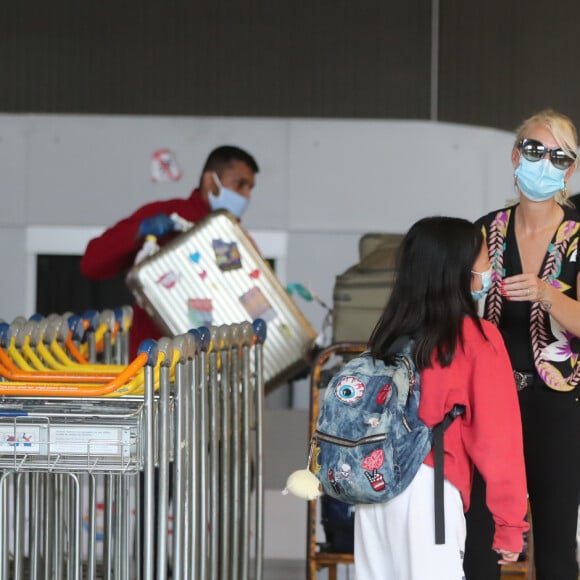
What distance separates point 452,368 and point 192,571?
97 cm

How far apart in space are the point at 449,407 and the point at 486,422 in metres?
0.09

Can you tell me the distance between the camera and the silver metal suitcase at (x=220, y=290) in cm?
420

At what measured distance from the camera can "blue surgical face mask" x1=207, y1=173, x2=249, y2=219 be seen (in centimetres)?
468

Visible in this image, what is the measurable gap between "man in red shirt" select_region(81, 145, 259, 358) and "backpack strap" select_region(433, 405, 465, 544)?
6.75 ft

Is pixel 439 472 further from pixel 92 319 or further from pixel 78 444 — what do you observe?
pixel 92 319

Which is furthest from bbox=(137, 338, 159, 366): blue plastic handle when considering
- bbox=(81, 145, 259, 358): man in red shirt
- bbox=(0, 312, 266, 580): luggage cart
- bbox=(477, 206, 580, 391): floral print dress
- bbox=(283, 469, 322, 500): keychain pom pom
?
bbox=(81, 145, 259, 358): man in red shirt

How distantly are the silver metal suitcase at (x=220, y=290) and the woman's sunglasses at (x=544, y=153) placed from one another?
5.05 feet

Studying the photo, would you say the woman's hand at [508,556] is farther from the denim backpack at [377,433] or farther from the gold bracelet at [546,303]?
the gold bracelet at [546,303]

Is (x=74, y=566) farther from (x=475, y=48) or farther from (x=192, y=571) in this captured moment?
(x=475, y=48)

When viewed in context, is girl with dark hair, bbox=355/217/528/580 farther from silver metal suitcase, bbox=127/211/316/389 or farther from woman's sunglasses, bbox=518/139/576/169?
silver metal suitcase, bbox=127/211/316/389

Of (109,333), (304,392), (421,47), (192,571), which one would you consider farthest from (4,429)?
(421,47)

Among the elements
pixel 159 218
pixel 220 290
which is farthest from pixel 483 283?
pixel 159 218

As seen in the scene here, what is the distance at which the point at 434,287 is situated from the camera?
8.22ft

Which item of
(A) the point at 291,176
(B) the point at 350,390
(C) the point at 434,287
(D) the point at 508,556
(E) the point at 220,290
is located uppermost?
(A) the point at 291,176
